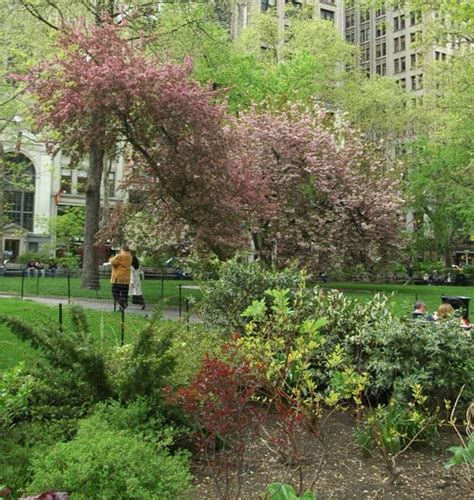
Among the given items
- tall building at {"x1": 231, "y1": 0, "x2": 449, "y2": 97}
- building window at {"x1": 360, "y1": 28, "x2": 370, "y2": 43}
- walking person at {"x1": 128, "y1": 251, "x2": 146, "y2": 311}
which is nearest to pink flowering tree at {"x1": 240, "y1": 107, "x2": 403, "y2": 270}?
walking person at {"x1": 128, "y1": 251, "x2": 146, "y2": 311}

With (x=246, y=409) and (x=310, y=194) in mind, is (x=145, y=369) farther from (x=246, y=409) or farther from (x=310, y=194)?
(x=310, y=194)

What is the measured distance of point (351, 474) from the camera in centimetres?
450

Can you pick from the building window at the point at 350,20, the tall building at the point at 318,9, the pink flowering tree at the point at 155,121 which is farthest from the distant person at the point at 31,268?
the building window at the point at 350,20

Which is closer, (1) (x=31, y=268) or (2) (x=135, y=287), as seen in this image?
(2) (x=135, y=287)

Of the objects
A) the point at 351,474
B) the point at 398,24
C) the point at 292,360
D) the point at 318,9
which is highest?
the point at 398,24

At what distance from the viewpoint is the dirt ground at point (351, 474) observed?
4.12 metres

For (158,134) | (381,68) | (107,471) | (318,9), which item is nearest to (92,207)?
(158,134)

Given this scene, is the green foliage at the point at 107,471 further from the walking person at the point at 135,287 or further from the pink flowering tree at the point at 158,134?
the walking person at the point at 135,287

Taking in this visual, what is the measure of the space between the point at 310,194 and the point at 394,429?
1806 centimetres

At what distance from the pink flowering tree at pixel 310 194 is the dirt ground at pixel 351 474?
52.5 feet

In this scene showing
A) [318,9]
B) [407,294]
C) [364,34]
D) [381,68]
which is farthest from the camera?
[364,34]

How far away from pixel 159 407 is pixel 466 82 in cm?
2921

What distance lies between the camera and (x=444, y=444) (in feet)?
17.5

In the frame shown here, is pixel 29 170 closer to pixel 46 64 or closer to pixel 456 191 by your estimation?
pixel 456 191
